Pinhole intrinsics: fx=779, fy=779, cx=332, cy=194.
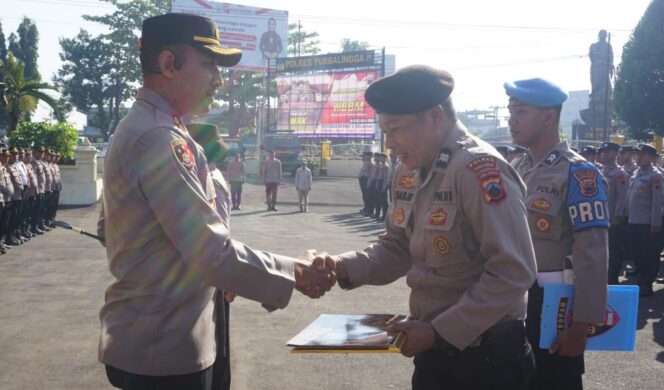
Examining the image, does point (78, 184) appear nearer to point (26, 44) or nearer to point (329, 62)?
point (329, 62)

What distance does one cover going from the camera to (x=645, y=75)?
2767cm

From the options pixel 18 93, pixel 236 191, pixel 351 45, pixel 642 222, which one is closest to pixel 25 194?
pixel 236 191

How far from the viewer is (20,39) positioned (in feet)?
199

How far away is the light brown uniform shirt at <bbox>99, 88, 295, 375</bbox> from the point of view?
7.89 feet

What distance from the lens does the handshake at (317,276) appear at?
120 inches

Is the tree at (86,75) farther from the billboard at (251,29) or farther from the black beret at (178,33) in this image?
the black beret at (178,33)

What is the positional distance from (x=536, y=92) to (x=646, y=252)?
8.30 meters

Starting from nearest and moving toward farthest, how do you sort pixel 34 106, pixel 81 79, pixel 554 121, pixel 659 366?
pixel 554 121, pixel 659 366, pixel 34 106, pixel 81 79

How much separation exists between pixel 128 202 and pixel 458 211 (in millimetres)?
1063

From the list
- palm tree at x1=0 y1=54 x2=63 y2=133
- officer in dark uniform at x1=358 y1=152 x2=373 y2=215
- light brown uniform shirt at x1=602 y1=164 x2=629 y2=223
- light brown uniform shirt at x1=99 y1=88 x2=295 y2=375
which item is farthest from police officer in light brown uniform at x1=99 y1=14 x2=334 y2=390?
palm tree at x1=0 y1=54 x2=63 y2=133

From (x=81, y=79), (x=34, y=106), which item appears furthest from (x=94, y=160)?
(x=81, y=79)

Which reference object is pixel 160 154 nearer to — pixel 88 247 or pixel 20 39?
pixel 88 247

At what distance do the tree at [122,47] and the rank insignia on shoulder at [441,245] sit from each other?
5221 centimetres

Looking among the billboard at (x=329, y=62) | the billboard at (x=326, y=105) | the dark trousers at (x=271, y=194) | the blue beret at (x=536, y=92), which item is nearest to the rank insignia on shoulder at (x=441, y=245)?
the blue beret at (x=536, y=92)
